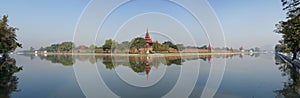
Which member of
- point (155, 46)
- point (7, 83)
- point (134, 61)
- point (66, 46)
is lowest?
point (7, 83)

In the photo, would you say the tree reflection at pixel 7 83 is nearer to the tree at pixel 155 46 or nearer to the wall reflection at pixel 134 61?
the wall reflection at pixel 134 61

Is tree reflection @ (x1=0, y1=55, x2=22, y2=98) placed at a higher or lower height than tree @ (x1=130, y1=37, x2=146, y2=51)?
lower

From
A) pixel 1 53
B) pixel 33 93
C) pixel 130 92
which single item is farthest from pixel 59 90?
pixel 1 53

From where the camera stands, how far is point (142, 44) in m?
35.7

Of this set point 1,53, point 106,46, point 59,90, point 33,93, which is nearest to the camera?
point 33,93

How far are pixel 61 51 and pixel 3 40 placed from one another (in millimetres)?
48267

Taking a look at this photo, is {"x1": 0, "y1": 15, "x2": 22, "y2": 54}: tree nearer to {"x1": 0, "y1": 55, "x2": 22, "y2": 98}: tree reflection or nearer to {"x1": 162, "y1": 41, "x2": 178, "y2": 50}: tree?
{"x1": 0, "y1": 55, "x2": 22, "y2": 98}: tree reflection

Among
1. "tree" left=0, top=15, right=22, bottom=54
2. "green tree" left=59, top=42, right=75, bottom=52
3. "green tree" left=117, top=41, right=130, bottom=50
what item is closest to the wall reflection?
"tree" left=0, top=15, right=22, bottom=54

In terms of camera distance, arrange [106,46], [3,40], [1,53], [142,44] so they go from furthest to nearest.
Result: [106,46], [142,44], [1,53], [3,40]

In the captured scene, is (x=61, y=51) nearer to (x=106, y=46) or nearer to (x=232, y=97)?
(x=106, y=46)

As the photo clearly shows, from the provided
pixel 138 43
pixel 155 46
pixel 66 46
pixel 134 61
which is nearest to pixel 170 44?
pixel 155 46

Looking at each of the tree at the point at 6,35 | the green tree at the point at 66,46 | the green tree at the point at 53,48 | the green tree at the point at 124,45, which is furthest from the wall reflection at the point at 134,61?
the green tree at the point at 53,48

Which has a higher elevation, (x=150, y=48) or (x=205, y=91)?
(x=150, y=48)

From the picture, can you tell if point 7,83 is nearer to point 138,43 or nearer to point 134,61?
point 134,61
